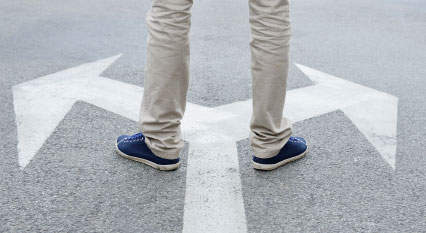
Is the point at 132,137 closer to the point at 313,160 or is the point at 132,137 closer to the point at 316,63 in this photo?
the point at 313,160

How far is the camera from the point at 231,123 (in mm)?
3658

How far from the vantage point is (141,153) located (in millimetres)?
2979

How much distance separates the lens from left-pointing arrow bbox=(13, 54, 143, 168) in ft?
11.0

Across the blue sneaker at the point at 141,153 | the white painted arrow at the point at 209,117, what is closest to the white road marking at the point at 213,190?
the white painted arrow at the point at 209,117

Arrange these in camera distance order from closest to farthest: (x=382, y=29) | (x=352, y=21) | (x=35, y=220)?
(x=35, y=220) → (x=382, y=29) → (x=352, y=21)

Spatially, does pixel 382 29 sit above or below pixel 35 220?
below

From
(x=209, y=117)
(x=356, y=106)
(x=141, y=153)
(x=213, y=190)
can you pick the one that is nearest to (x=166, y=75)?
(x=141, y=153)

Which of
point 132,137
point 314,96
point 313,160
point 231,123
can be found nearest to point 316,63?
point 314,96

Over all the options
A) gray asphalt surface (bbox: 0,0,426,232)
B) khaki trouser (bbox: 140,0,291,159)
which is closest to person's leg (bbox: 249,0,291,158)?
khaki trouser (bbox: 140,0,291,159)

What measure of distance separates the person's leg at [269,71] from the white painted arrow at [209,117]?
8.0 inches

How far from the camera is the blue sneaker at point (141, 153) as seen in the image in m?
2.92

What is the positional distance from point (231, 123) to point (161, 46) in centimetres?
101

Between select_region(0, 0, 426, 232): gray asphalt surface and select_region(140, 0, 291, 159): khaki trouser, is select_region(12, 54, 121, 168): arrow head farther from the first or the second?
select_region(140, 0, 291, 159): khaki trouser

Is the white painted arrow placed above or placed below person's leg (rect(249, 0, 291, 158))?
below
